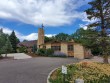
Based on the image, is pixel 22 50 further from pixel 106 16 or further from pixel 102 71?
pixel 102 71

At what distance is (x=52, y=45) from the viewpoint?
36844 millimetres

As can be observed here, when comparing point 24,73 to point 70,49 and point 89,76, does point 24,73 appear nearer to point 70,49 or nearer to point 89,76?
point 89,76

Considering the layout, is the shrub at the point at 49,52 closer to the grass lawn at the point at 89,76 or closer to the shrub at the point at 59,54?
the shrub at the point at 59,54

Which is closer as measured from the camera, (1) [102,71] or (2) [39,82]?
(2) [39,82]

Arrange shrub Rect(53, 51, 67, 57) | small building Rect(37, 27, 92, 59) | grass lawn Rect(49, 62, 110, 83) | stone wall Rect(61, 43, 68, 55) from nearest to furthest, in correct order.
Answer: grass lawn Rect(49, 62, 110, 83), small building Rect(37, 27, 92, 59), shrub Rect(53, 51, 67, 57), stone wall Rect(61, 43, 68, 55)

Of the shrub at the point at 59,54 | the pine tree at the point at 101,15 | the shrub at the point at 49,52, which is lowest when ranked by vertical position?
the shrub at the point at 59,54

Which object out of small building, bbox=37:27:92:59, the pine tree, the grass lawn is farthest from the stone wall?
the grass lawn

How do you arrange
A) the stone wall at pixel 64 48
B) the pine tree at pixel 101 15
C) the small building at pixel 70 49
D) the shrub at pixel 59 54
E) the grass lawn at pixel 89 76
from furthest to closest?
the stone wall at pixel 64 48 → the shrub at pixel 59 54 → the small building at pixel 70 49 → the pine tree at pixel 101 15 → the grass lawn at pixel 89 76

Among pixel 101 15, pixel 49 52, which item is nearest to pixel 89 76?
pixel 101 15

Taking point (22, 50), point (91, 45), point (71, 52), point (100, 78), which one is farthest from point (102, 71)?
point (22, 50)

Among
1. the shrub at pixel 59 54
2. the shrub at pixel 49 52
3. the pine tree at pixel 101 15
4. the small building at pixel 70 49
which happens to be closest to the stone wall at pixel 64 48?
the small building at pixel 70 49

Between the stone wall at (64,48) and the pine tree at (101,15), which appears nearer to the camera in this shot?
the pine tree at (101,15)

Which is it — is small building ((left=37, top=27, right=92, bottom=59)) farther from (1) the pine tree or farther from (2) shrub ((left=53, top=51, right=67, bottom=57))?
(1) the pine tree

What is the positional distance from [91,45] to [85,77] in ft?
21.3
